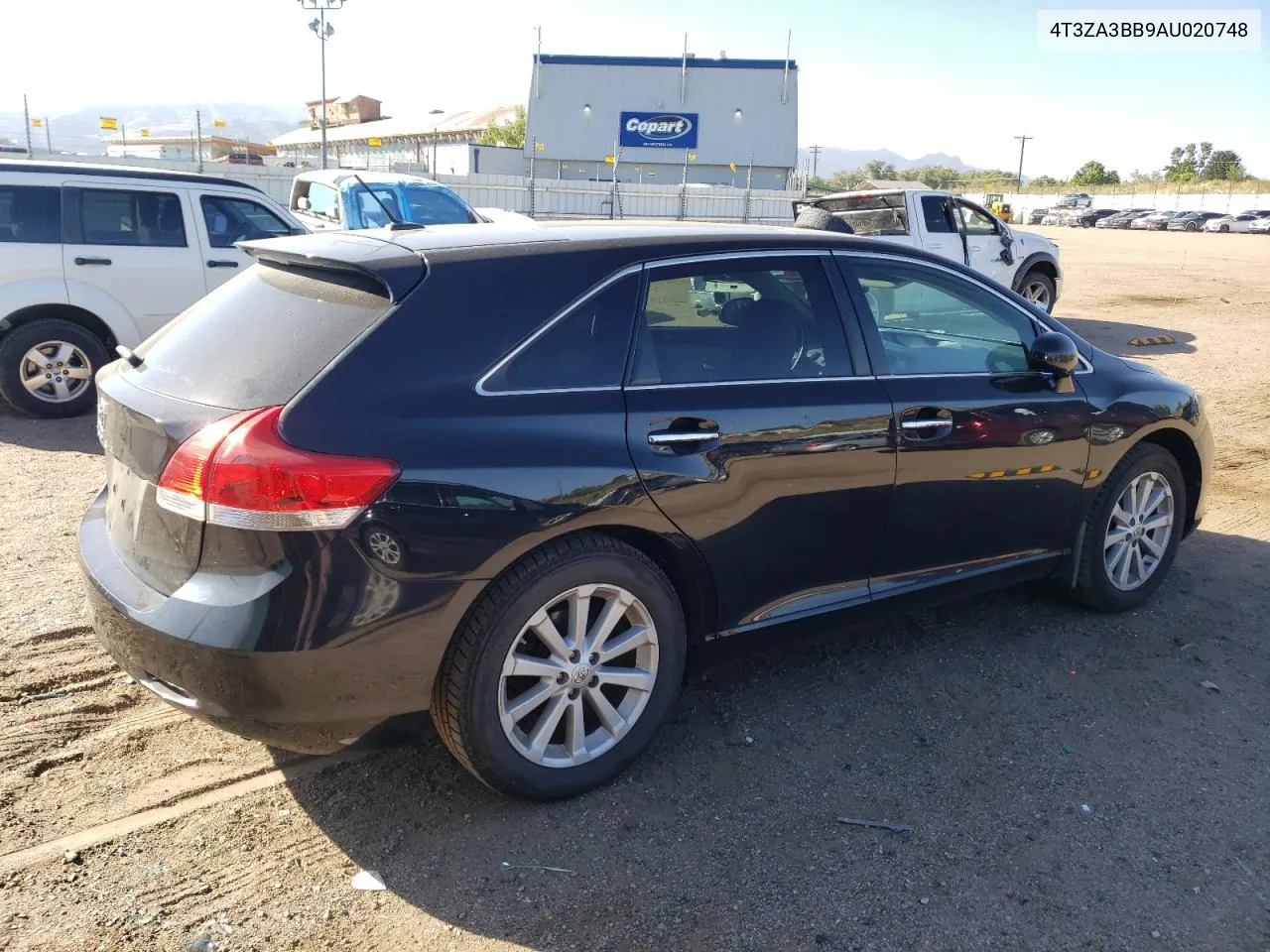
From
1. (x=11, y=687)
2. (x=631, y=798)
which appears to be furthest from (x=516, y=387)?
(x=11, y=687)

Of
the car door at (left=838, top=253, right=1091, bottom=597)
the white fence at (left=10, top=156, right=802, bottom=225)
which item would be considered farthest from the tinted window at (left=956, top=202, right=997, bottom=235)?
the white fence at (left=10, top=156, right=802, bottom=225)

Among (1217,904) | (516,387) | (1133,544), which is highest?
(516,387)

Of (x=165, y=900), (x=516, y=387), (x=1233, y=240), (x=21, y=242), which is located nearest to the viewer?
(x=165, y=900)

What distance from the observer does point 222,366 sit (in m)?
2.97

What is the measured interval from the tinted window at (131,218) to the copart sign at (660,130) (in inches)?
1428

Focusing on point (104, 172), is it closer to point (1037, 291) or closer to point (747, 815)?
point (747, 815)

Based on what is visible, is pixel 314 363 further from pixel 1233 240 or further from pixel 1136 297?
pixel 1233 240

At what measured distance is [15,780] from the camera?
3.22 metres

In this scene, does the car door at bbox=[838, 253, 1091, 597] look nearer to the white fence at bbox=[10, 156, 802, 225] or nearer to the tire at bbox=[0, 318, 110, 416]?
the tire at bbox=[0, 318, 110, 416]

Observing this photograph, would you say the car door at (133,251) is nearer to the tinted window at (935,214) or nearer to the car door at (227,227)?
the car door at (227,227)

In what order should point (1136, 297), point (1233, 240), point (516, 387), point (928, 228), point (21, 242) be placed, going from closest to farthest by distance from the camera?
point (516, 387), point (21, 242), point (928, 228), point (1136, 297), point (1233, 240)

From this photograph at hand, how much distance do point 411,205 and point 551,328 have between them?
1170cm

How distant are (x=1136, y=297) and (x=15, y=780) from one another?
19.9 metres

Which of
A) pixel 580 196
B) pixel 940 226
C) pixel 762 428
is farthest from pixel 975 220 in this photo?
pixel 580 196
